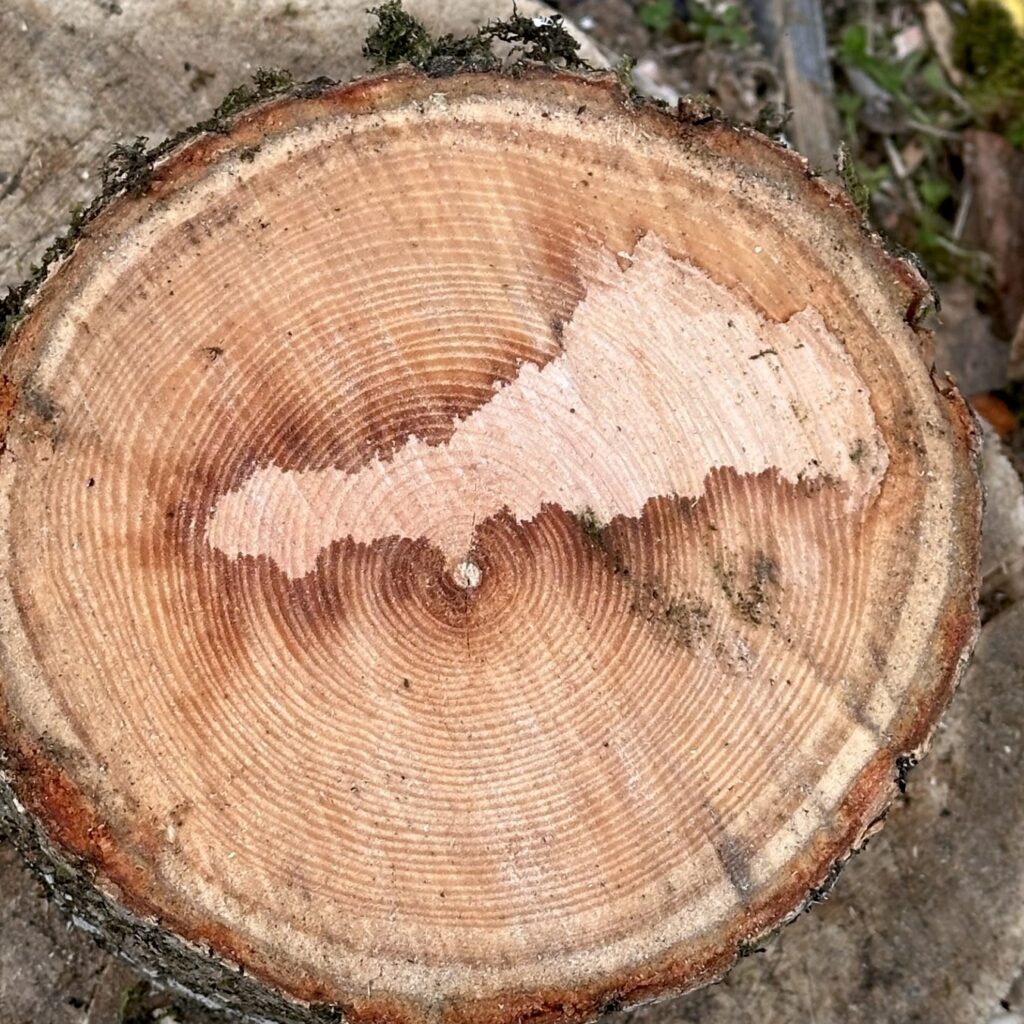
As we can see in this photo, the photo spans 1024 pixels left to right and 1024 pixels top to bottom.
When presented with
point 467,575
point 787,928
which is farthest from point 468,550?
point 787,928

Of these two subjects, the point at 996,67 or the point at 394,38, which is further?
the point at 996,67

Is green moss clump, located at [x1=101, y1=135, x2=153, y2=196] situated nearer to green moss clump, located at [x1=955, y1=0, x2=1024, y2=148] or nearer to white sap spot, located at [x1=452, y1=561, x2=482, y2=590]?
white sap spot, located at [x1=452, y1=561, x2=482, y2=590]

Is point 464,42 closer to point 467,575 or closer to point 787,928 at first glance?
point 467,575

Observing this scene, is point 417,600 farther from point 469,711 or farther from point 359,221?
point 359,221

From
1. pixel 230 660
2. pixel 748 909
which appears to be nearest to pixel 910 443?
pixel 748 909

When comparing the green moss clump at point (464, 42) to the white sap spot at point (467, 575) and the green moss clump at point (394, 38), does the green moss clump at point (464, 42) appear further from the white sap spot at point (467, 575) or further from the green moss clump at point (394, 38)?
the white sap spot at point (467, 575)

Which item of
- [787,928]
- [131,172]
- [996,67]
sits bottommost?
[787,928]
